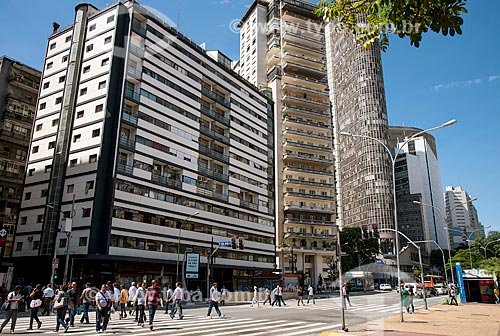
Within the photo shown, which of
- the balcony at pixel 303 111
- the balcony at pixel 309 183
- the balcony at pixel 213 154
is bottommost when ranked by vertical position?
the balcony at pixel 213 154

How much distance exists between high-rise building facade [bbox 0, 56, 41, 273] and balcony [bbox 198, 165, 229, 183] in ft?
69.6

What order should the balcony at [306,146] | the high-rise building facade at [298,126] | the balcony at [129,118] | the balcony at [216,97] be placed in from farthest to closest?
the balcony at [306,146] → the high-rise building facade at [298,126] → the balcony at [216,97] → the balcony at [129,118]

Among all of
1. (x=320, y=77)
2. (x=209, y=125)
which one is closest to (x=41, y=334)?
(x=209, y=125)

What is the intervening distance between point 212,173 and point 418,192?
9356 cm

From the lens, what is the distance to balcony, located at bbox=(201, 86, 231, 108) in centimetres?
5146

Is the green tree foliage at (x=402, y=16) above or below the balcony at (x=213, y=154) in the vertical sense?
below

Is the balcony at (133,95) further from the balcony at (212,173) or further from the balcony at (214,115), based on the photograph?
the balcony at (212,173)

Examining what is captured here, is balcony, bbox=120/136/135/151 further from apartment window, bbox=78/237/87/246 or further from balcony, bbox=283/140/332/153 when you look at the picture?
balcony, bbox=283/140/332/153

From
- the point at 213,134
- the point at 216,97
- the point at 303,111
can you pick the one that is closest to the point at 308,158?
the point at 303,111

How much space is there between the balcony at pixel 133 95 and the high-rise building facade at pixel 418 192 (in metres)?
90.4

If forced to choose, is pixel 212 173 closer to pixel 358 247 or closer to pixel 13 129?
pixel 13 129

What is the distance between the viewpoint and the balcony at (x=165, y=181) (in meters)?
41.5

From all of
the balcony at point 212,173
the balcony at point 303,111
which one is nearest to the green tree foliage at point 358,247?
the balcony at point 303,111

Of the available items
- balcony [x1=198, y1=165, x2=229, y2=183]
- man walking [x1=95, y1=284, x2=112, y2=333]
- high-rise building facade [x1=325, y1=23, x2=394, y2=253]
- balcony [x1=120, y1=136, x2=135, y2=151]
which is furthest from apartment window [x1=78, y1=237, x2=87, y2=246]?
high-rise building facade [x1=325, y1=23, x2=394, y2=253]
